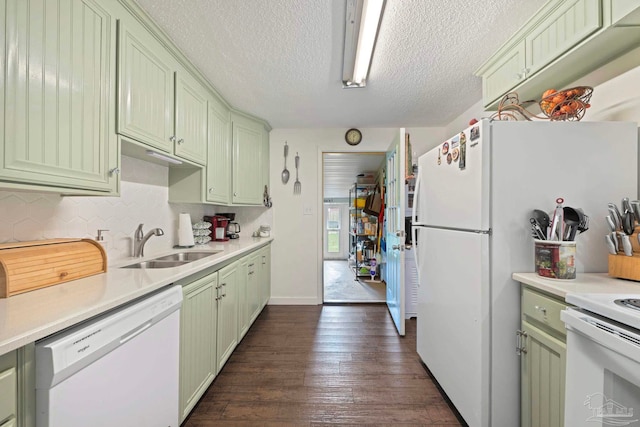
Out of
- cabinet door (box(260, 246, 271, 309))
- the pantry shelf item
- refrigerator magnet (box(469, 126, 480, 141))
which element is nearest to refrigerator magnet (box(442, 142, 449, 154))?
refrigerator magnet (box(469, 126, 480, 141))

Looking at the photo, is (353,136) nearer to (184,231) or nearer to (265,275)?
(265,275)

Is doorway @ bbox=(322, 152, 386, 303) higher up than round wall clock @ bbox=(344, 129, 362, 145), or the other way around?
round wall clock @ bbox=(344, 129, 362, 145)

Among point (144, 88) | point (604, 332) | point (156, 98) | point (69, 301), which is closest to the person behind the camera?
point (604, 332)

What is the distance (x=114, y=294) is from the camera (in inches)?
39.4

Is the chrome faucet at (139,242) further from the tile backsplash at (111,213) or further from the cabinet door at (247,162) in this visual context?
the cabinet door at (247,162)

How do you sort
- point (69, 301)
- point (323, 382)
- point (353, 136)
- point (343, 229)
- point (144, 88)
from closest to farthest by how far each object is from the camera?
point (69, 301)
point (144, 88)
point (323, 382)
point (353, 136)
point (343, 229)

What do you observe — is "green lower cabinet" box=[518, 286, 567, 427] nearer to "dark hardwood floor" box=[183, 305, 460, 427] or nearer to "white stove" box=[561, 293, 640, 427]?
"white stove" box=[561, 293, 640, 427]

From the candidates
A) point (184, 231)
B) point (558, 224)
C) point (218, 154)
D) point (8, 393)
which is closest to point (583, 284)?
point (558, 224)

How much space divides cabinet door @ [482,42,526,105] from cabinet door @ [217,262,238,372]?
2310 millimetres

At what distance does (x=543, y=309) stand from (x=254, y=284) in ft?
7.70

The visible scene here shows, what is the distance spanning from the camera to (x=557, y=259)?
1.21 m

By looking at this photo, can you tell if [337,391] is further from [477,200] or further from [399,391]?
[477,200]

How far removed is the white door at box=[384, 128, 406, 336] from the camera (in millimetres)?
2602

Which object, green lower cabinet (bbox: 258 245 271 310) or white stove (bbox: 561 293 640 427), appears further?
green lower cabinet (bbox: 258 245 271 310)
